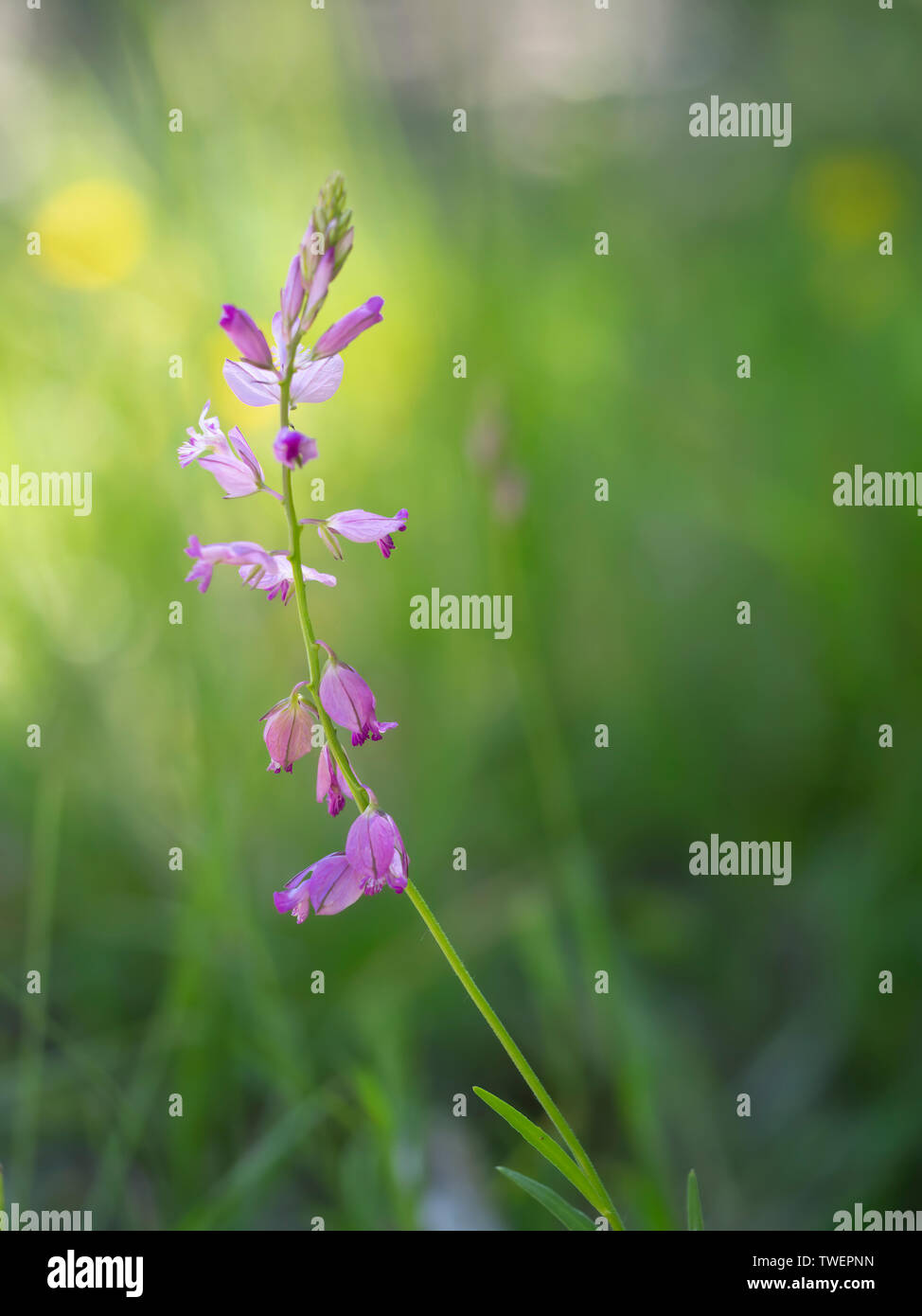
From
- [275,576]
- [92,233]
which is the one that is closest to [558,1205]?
[275,576]

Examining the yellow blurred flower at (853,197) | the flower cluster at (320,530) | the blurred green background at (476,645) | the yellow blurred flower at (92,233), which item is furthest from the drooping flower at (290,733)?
the yellow blurred flower at (853,197)

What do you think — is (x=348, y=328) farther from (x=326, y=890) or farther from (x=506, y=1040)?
(x=506, y=1040)

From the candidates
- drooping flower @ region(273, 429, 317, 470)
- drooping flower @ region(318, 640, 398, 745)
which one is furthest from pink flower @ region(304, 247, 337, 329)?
drooping flower @ region(318, 640, 398, 745)

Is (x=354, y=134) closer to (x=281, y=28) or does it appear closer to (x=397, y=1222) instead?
(x=281, y=28)

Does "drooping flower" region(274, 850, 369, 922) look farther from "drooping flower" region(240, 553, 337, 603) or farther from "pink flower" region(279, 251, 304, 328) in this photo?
"pink flower" region(279, 251, 304, 328)

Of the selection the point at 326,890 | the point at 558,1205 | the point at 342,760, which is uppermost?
the point at 342,760
